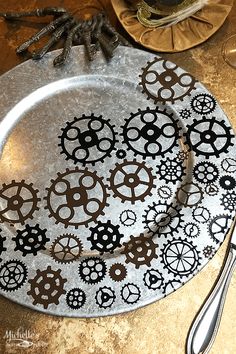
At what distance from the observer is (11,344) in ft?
2.03

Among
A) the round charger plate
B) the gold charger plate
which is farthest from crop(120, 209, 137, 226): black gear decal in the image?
the gold charger plate

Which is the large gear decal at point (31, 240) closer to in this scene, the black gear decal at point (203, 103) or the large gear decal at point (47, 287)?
the large gear decal at point (47, 287)

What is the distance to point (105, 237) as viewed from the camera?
2.20 feet

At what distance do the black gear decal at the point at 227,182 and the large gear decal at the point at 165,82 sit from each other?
0.52ft

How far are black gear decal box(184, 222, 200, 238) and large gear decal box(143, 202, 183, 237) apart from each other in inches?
0.5

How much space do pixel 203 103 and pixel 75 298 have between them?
0.37 metres

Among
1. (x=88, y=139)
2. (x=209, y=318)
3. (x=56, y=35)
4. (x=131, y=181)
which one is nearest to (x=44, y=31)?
(x=56, y=35)

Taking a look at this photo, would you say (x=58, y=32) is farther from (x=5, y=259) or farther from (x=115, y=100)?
(x=5, y=259)

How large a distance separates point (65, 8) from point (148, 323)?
0.61 metres

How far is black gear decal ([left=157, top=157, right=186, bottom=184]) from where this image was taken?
70 cm

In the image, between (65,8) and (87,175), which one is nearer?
(87,175)

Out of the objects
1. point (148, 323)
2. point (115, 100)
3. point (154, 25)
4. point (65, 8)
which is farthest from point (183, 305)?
point (65, 8)

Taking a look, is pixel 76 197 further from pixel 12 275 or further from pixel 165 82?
pixel 165 82

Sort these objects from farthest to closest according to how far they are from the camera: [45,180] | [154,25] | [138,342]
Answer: [154,25]
[45,180]
[138,342]
